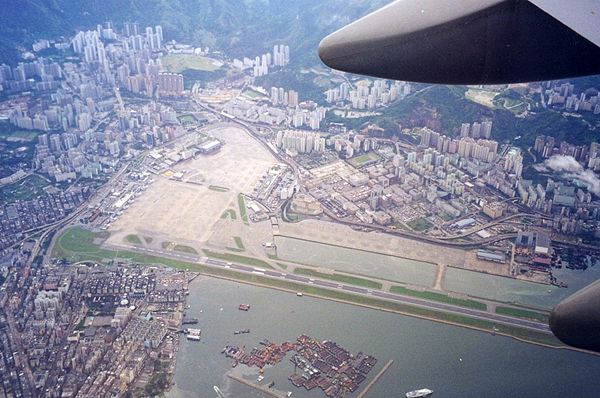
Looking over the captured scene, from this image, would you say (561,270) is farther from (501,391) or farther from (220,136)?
(220,136)

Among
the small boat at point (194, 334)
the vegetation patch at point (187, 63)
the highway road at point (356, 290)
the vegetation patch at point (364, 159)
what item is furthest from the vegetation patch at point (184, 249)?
the vegetation patch at point (187, 63)

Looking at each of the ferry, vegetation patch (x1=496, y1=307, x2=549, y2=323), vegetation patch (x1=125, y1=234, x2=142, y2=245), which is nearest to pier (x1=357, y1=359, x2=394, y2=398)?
the ferry

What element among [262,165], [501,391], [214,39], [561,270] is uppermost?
[214,39]

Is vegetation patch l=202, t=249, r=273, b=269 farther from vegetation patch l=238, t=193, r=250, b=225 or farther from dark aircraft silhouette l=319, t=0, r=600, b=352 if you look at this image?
dark aircraft silhouette l=319, t=0, r=600, b=352

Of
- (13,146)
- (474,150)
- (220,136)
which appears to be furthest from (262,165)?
(13,146)

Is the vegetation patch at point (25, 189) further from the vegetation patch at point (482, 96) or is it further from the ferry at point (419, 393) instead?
the vegetation patch at point (482, 96)
